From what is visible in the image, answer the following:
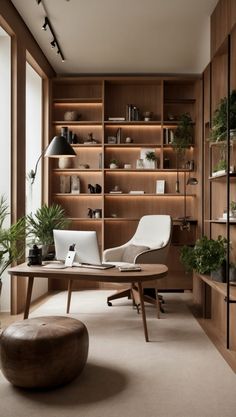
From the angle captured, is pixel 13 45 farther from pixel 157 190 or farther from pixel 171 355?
pixel 171 355

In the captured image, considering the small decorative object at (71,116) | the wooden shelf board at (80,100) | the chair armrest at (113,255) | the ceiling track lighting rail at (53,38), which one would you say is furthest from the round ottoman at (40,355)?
the wooden shelf board at (80,100)

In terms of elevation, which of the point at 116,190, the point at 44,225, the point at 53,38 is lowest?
the point at 44,225

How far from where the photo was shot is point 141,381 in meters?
2.81

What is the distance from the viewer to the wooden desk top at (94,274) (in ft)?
11.5

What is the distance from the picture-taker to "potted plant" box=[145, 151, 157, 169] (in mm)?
6355

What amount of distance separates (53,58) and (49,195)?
187 centimetres

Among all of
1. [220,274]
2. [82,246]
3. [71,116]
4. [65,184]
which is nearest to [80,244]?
[82,246]

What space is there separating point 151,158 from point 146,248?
1.57 meters

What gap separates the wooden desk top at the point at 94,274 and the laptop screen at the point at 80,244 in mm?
168

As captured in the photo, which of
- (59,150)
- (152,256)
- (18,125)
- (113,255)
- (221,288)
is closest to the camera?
(221,288)

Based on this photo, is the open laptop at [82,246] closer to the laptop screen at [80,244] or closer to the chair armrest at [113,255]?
the laptop screen at [80,244]

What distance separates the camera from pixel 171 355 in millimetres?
3354

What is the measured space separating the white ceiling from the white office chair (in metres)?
2.13

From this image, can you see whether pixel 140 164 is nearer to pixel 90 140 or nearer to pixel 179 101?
pixel 90 140
